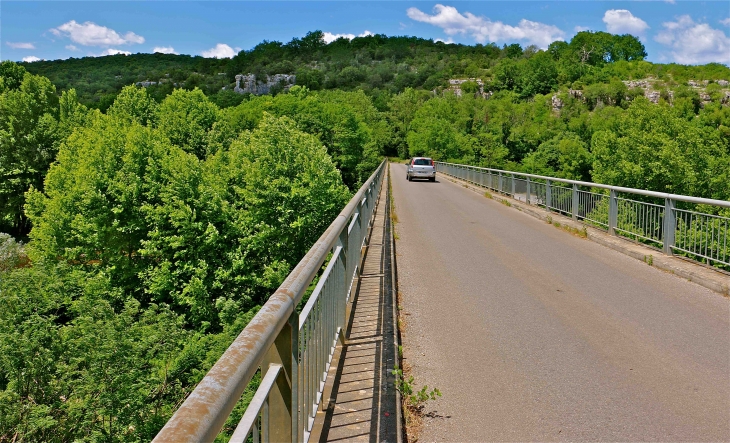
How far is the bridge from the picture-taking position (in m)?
2.47

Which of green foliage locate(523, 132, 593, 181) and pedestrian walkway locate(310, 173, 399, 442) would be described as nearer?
pedestrian walkway locate(310, 173, 399, 442)

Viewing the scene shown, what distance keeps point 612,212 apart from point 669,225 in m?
2.48

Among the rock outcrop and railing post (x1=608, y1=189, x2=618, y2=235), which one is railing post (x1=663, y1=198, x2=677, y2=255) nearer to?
railing post (x1=608, y1=189, x2=618, y2=235)

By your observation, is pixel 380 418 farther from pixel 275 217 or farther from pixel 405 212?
pixel 275 217

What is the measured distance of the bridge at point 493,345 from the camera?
2469 mm

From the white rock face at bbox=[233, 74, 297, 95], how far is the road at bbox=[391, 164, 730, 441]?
17911cm

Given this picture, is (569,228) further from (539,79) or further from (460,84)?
(460,84)

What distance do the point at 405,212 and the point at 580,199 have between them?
6313mm

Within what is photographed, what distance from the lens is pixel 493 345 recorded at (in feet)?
19.3

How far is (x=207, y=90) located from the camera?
152750mm

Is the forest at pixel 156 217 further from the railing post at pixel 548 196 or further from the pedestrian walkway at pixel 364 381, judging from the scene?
the railing post at pixel 548 196

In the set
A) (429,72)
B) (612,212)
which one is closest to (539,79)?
(429,72)

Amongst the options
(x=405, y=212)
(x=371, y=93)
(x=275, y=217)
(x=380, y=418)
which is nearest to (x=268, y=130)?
(x=275, y=217)

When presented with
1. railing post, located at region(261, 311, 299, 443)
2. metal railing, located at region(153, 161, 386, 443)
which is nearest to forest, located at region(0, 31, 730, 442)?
metal railing, located at region(153, 161, 386, 443)
